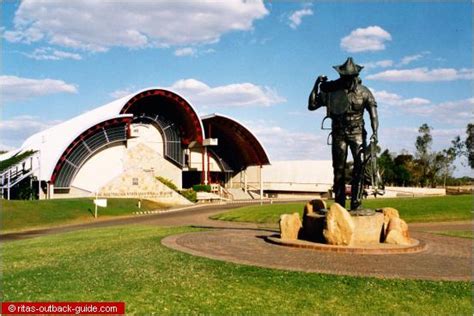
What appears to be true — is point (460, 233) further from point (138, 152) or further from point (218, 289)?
point (138, 152)

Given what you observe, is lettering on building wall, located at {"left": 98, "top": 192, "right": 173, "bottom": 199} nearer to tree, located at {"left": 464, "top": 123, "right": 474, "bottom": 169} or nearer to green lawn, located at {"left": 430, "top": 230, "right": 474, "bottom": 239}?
green lawn, located at {"left": 430, "top": 230, "right": 474, "bottom": 239}

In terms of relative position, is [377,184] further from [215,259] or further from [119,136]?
[119,136]

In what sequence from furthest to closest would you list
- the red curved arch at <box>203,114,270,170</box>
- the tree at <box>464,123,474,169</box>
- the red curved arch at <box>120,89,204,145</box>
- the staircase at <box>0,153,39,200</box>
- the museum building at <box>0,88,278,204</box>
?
the tree at <box>464,123,474,169</box>
the red curved arch at <box>203,114,270,170</box>
the red curved arch at <box>120,89,204,145</box>
the museum building at <box>0,88,278,204</box>
the staircase at <box>0,153,39,200</box>

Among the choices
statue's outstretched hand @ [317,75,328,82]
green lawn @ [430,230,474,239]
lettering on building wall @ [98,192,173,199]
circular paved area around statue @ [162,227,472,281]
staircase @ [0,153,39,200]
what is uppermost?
statue's outstretched hand @ [317,75,328,82]

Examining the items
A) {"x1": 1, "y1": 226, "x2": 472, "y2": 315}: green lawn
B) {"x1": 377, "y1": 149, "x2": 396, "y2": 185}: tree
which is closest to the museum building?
{"x1": 377, "y1": 149, "x2": 396, "y2": 185}: tree

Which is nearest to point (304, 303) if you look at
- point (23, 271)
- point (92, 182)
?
point (23, 271)

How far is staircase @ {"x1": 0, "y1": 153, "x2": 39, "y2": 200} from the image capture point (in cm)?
4397

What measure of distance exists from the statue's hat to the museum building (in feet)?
112

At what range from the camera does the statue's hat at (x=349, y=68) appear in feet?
51.9

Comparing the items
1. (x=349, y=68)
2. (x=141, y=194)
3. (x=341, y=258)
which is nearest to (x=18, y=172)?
(x=141, y=194)

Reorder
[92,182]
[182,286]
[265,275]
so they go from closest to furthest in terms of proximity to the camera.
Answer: [182,286]
[265,275]
[92,182]

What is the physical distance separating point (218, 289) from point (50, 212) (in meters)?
28.2

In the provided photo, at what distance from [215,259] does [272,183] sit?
187 ft

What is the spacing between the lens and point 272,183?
6919cm
